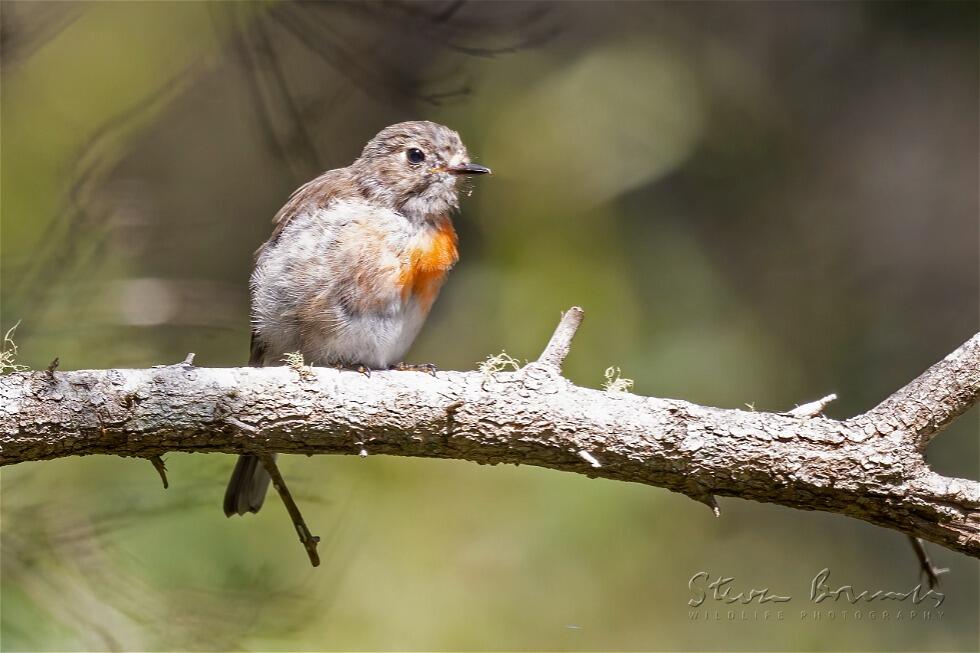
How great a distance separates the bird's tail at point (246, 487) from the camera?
4.46 metres

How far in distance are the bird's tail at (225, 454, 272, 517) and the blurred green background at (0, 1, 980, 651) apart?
0.30 meters

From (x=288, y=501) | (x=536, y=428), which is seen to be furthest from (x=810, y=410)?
(x=288, y=501)

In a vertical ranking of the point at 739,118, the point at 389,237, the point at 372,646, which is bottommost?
the point at 372,646

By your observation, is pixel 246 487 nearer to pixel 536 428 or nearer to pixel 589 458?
pixel 536 428

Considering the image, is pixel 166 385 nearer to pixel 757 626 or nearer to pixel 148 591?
pixel 148 591

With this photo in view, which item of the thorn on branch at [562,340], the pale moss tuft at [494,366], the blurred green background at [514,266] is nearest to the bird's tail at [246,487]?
the blurred green background at [514,266]

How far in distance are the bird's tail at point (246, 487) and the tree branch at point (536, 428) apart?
3.79ft

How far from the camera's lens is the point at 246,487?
4.48m

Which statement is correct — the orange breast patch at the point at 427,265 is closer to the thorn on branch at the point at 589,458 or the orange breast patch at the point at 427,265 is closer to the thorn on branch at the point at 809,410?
the thorn on branch at the point at 589,458

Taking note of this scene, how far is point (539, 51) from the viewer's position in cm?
760

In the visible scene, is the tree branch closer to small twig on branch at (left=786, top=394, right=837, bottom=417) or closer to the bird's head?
small twig on branch at (left=786, top=394, right=837, bottom=417)

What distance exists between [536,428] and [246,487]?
168 centimetres

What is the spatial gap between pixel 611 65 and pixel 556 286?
2.16 m

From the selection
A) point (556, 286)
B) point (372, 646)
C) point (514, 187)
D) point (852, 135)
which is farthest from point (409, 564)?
point (852, 135)
